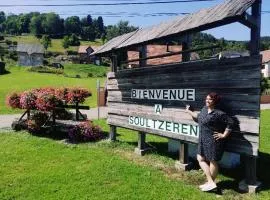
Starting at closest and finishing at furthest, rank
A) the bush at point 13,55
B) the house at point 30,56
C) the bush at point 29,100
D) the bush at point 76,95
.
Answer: the bush at point 76,95
the bush at point 29,100
the bush at point 13,55
the house at point 30,56

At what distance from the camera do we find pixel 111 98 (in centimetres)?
1277

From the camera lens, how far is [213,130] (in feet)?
27.2

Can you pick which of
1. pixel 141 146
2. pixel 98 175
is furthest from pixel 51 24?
pixel 98 175

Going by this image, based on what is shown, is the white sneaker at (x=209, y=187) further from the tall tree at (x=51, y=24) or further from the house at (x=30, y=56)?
the tall tree at (x=51, y=24)

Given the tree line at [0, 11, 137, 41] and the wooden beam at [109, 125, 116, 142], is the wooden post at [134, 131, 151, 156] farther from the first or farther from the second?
the tree line at [0, 11, 137, 41]

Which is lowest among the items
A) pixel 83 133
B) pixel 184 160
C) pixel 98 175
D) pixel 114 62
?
pixel 98 175

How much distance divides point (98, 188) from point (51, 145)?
4546mm

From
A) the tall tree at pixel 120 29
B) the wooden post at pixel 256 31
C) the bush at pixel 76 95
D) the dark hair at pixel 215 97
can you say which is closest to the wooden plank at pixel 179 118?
the dark hair at pixel 215 97

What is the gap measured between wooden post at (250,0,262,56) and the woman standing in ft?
3.63

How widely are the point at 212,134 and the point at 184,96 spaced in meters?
1.64

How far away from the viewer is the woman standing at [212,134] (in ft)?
26.8

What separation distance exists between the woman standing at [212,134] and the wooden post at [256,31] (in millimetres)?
1106

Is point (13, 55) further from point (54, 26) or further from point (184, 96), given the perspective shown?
point (184, 96)

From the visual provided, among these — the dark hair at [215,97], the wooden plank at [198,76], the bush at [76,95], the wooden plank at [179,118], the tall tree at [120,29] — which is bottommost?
the wooden plank at [179,118]
